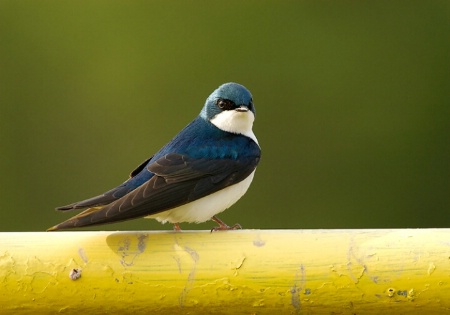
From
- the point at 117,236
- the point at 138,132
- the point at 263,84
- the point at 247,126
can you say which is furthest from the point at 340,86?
the point at 117,236

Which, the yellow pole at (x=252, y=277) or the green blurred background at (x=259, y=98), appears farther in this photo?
the green blurred background at (x=259, y=98)

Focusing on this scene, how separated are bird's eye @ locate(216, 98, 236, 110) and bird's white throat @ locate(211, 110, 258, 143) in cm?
1

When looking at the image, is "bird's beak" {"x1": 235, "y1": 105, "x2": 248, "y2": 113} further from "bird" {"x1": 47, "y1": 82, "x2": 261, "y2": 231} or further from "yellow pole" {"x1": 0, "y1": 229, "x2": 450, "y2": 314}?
"yellow pole" {"x1": 0, "y1": 229, "x2": 450, "y2": 314}

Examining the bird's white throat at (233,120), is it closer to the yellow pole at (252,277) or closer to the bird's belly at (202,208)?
the bird's belly at (202,208)

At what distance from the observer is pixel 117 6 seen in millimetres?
7426

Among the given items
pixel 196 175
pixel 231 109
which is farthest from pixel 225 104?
pixel 196 175

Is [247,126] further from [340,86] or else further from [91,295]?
[340,86]

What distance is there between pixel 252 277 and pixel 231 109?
0.79m

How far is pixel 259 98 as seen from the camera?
22.1 feet

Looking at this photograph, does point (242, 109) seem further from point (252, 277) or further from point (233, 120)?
point (252, 277)

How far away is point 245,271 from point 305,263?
0.10 meters

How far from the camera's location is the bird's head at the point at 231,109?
2.83 meters

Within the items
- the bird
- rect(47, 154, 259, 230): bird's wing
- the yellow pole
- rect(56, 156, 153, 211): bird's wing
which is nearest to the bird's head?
the bird

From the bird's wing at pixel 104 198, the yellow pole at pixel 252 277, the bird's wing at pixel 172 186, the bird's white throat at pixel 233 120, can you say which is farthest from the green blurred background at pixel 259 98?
the yellow pole at pixel 252 277
